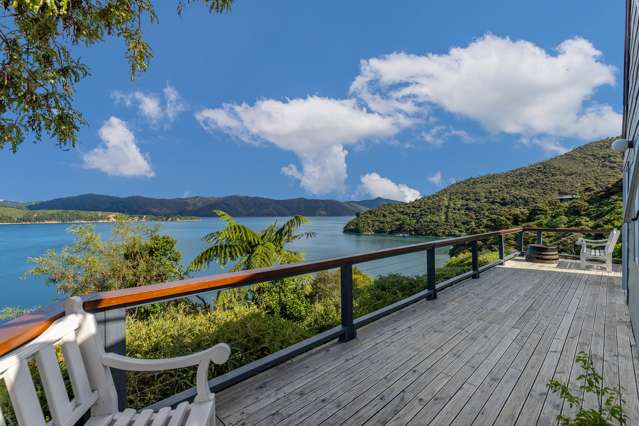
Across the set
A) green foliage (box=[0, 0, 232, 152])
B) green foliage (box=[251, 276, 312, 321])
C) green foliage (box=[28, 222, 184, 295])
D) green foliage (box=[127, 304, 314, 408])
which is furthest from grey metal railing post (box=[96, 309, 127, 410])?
green foliage (box=[28, 222, 184, 295])

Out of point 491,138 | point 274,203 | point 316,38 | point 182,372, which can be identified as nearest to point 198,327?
point 182,372

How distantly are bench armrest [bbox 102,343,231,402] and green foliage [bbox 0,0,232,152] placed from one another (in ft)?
8.03

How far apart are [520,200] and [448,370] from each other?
26215 mm

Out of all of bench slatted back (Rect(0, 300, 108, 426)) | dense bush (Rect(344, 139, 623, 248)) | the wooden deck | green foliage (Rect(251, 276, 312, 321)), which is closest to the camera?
bench slatted back (Rect(0, 300, 108, 426))

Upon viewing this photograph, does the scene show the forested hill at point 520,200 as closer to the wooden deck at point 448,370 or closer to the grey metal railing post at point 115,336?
the wooden deck at point 448,370

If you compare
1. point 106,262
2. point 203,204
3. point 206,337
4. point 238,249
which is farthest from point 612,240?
point 203,204

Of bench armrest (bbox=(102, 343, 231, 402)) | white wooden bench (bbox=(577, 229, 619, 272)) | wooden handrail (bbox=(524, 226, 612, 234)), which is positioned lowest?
white wooden bench (bbox=(577, 229, 619, 272))

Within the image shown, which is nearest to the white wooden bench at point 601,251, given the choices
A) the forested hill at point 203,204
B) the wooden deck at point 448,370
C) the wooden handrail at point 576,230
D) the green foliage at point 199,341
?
the wooden handrail at point 576,230

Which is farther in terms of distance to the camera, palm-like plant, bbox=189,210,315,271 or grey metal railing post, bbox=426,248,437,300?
palm-like plant, bbox=189,210,315,271

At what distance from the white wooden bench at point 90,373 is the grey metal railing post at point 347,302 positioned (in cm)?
165

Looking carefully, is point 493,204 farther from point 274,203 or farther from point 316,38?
point 274,203

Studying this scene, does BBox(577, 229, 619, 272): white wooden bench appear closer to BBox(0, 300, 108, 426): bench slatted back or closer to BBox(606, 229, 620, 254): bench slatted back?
BBox(606, 229, 620, 254): bench slatted back

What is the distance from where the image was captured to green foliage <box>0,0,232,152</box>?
8.22 feet

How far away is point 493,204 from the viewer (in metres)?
24.6
